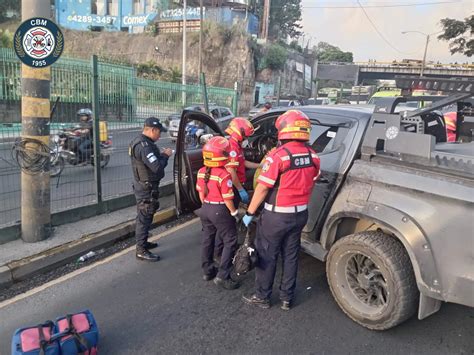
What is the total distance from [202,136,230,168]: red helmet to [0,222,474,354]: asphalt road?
1.22 m

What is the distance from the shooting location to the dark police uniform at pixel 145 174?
409cm

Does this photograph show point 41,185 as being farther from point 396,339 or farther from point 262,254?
point 396,339

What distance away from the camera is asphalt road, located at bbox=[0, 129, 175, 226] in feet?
14.8

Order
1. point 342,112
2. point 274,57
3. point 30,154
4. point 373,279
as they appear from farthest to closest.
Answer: point 274,57, point 30,154, point 342,112, point 373,279

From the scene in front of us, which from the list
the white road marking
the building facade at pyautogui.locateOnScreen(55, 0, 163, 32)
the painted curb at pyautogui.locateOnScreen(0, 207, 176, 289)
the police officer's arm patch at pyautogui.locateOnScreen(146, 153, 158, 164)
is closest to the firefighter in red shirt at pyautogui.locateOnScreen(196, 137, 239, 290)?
the police officer's arm patch at pyautogui.locateOnScreen(146, 153, 158, 164)

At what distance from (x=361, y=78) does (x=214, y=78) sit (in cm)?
3656

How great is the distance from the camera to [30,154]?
4.17 m

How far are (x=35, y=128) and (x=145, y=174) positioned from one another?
1271 mm

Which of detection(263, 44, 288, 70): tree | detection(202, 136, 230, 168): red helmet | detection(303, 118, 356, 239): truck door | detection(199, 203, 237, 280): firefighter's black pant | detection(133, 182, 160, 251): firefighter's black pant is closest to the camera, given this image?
detection(303, 118, 356, 239): truck door

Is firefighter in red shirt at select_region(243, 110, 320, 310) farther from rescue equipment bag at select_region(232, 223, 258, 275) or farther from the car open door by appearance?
the car open door

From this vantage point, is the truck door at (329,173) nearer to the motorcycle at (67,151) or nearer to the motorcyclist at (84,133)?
the motorcycle at (67,151)

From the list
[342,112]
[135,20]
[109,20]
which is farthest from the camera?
[109,20]

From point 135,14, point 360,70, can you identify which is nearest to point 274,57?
point 135,14

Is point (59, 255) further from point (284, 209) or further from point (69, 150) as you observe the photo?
point (284, 209)
